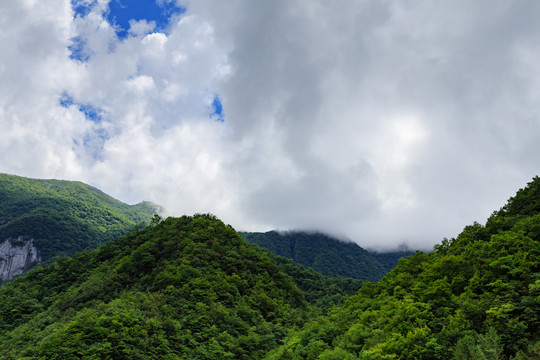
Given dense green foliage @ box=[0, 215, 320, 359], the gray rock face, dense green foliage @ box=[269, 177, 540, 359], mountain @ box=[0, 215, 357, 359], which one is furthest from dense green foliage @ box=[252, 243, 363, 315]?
the gray rock face

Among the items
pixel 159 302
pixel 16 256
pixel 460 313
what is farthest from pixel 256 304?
pixel 16 256

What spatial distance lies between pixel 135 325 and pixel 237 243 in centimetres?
3335

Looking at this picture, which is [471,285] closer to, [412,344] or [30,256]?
[412,344]

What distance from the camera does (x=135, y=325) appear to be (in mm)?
37125

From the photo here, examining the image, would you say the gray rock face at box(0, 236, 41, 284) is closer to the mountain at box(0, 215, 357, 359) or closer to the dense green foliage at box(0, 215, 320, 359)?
the dense green foliage at box(0, 215, 320, 359)

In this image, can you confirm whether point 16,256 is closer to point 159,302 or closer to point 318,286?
point 318,286

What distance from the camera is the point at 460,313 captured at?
21219 mm

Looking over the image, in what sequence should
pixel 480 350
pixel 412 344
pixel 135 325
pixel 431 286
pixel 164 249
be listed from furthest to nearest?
pixel 164 249 → pixel 135 325 → pixel 431 286 → pixel 412 344 → pixel 480 350

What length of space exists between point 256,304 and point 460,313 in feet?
124

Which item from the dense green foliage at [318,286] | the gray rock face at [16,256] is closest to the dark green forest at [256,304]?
the dense green foliage at [318,286]

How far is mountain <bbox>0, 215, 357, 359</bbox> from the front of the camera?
35812 mm

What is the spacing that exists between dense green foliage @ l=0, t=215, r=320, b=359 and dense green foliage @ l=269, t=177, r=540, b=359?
12.7 m

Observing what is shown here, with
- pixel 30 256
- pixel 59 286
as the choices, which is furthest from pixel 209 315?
pixel 30 256

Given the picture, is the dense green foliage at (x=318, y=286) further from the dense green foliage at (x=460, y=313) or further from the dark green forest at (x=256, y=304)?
the dense green foliage at (x=460, y=313)
